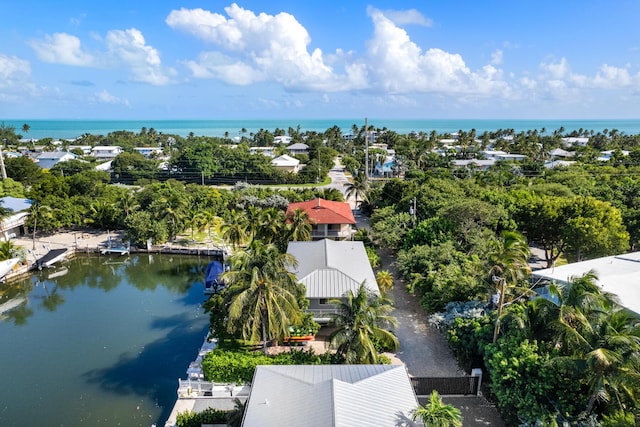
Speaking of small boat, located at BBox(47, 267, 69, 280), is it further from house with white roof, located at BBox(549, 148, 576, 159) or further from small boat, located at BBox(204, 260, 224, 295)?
house with white roof, located at BBox(549, 148, 576, 159)

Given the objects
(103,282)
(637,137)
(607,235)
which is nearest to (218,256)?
(103,282)

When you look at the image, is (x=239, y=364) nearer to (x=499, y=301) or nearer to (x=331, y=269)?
(x=331, y=269)

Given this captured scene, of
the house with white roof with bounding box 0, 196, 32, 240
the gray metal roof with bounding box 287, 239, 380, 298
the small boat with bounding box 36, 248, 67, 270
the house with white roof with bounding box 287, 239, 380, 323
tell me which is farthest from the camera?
the house with white roof with bounding box 0, 196, 32, 240

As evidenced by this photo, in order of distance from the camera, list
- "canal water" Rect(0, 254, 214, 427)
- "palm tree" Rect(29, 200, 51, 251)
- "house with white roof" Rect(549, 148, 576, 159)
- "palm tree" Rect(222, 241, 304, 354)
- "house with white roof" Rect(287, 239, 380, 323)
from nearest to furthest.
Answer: "palm tree" Rect(222, 241, 304, 354)
"canal water" Rect(0, 254, 214, 427)
"house with white roof" Rect(287, 239, 380, 323)
"palm tree" Rect(29, 200, 51, 251)
"house with white roof" Rect(549, 148, 576, 159)

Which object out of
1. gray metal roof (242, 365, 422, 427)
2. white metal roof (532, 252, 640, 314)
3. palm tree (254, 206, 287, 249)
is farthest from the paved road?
palm tree (254, 206, 287, 249)

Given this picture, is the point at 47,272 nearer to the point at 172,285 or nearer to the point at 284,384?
the point at 172,285

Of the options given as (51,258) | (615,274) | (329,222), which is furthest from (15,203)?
(615,274)

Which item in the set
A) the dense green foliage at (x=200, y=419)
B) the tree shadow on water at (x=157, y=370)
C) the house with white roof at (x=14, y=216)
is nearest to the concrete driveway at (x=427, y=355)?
the dense green foliage at (x=200, y=419)
